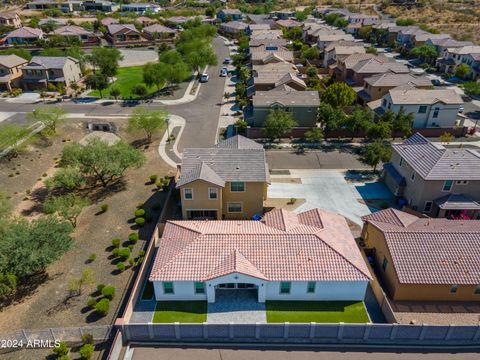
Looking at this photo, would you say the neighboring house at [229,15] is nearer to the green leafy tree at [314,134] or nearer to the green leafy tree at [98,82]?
the green leafy tree at [98,82]

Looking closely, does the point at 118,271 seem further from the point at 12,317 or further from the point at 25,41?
the point at 25,41

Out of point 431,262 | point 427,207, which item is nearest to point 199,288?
point 431,262

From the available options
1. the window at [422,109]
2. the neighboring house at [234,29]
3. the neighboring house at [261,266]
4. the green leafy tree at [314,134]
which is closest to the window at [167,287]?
the neighboring house at [261,266]

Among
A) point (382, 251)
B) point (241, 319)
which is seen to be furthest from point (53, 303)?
point (382, 251)

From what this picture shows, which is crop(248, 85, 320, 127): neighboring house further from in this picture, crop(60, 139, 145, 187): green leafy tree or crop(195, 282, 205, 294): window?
crop(195, 282, 205, 294): window

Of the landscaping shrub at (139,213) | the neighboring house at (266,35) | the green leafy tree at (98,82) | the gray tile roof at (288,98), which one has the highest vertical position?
the neighboring house at (266,35)

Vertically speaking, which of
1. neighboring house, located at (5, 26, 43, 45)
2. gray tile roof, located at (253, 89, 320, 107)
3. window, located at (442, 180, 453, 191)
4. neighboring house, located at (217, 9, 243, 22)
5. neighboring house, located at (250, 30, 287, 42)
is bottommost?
window, located at (442, 180, 453, 191)

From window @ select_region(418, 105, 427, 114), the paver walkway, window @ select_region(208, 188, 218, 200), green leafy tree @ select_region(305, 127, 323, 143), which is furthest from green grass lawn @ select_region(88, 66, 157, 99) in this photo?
the paver walkway

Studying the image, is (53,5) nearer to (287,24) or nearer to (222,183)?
(287,24)
